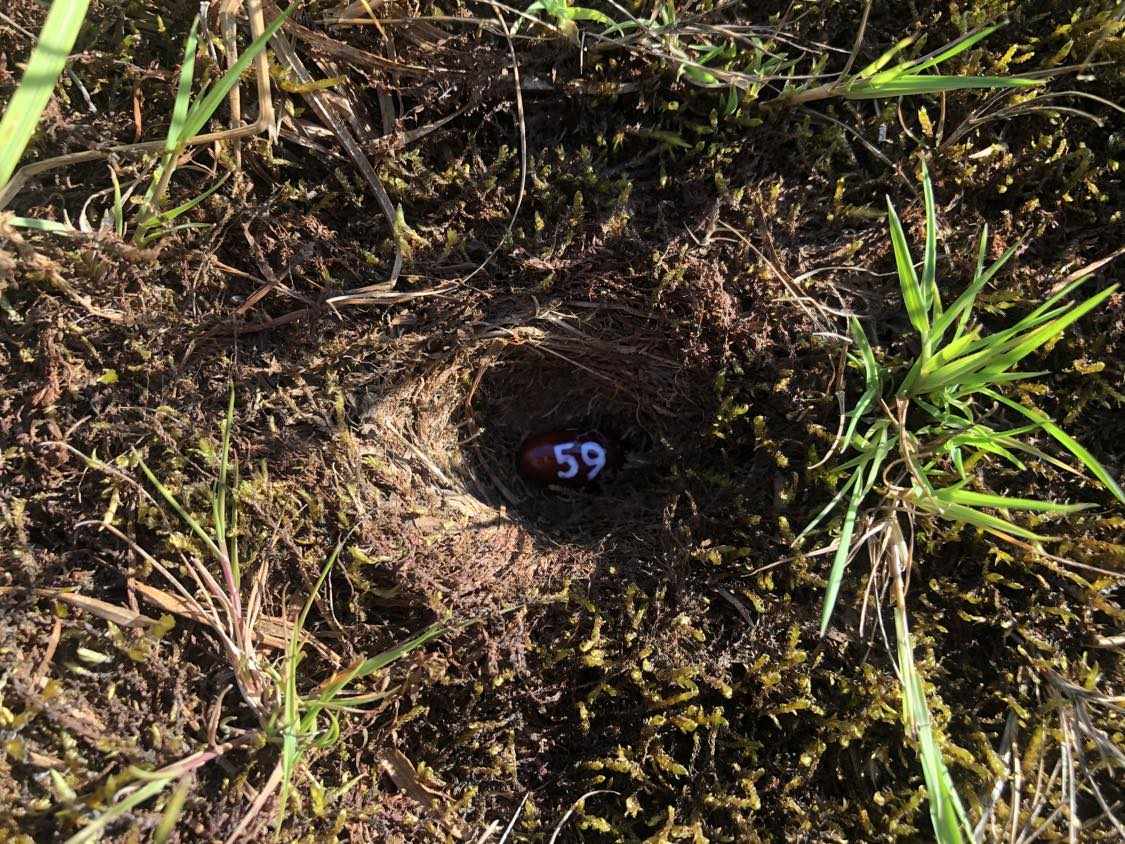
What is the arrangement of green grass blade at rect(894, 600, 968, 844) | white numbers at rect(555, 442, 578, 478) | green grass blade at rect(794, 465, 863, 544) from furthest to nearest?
white numbers at rect(555, 442, 578, 478) → green grass blade at rect(794, 465, 863, 544) → green grass blade at rect(894, 600, 968, 844)

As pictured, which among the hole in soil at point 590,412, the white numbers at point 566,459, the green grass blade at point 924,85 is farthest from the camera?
the white numbers at point 566,459

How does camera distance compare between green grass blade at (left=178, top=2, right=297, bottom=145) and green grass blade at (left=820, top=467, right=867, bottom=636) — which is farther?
green grass blade at (left=820, top=467, right=867, bottom=636)

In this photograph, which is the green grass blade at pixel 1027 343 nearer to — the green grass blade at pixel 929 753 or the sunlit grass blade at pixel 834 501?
the sunlit grass blade at pixel 834 501

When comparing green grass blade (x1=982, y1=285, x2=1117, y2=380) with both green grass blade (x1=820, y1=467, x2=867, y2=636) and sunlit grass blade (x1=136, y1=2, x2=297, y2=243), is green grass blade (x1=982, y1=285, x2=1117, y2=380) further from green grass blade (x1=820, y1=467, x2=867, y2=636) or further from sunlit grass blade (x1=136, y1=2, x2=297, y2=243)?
sunlit grass blade (x1=136, y1=2, x2=297, y2=243)

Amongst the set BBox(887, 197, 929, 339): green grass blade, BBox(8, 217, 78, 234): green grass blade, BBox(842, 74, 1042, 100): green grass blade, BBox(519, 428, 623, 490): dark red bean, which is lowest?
BBox(519, 428, 623, 490): dark red bean

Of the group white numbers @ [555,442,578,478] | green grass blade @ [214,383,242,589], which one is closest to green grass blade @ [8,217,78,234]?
green grass blade @ [214,383,242,589]

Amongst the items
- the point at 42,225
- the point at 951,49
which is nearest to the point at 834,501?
the point at 951,49

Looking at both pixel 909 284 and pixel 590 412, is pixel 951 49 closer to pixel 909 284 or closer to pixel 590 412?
pixel 909 284

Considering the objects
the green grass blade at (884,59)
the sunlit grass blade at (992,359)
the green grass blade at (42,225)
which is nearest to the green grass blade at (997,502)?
the sunlit grass blade at (992,359)
